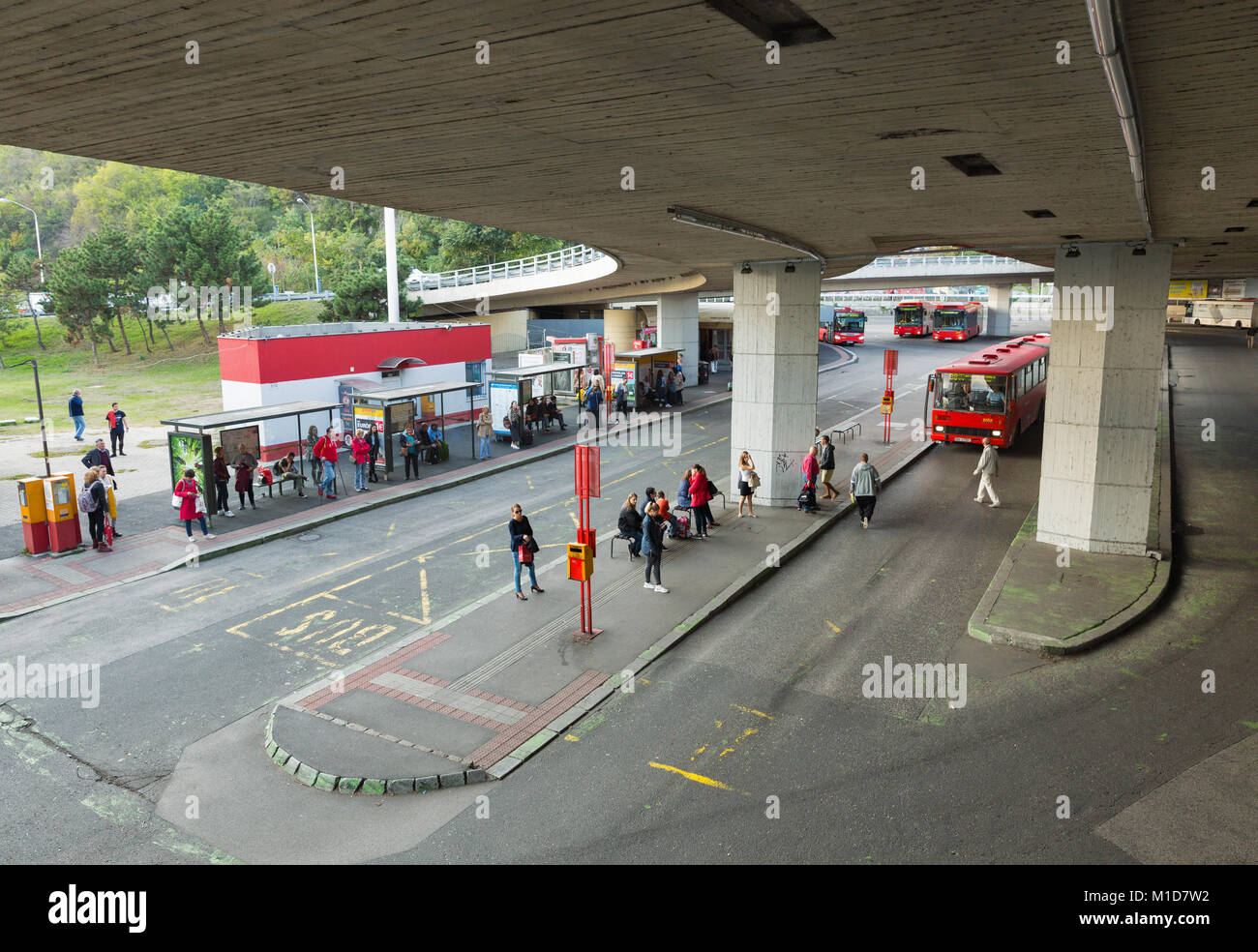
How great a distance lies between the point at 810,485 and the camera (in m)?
19.3

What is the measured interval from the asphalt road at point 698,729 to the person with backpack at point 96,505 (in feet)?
8.83

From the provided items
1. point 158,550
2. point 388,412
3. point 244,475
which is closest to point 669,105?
point 158,550

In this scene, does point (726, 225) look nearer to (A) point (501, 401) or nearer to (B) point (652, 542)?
(B) point (652, 542)

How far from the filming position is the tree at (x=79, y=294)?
56250mm

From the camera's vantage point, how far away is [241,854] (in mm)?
7891

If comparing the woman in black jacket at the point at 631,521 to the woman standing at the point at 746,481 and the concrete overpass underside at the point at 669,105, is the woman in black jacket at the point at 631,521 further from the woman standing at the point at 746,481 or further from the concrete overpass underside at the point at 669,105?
the concrete overpass underside at the point at 669,105

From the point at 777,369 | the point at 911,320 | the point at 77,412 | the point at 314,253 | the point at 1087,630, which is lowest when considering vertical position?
the point at 1087,630

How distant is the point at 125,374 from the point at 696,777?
56962 millimetres

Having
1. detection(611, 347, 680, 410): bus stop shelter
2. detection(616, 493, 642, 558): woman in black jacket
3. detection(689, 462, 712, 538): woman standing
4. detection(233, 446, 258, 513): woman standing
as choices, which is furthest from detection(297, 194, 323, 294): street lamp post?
detection(616, 493, 642, 558): woman in black jacket

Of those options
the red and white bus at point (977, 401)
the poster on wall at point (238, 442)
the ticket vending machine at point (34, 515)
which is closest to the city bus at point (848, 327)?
the red and white bus at point (977, 401)

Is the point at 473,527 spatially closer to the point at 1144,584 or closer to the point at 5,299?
the point at 1144,584

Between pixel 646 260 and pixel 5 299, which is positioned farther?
pixel 5 299
